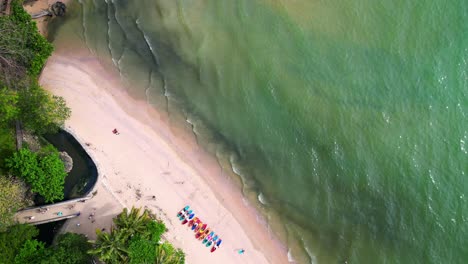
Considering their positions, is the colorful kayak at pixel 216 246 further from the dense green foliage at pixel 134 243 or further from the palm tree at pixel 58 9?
the palm tree at pixel 58 9

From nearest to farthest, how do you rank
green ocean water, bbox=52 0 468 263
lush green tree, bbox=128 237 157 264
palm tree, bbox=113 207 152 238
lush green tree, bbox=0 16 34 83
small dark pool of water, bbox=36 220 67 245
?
lush green tree, bbox=128 237 157 264
palm tree, bbox=113 207 152 238
lush green tree, bbox=0 16 34 83
small dark pool of water, bbox=36 220 67 245
green ocean water, bbox=52 0 468 263

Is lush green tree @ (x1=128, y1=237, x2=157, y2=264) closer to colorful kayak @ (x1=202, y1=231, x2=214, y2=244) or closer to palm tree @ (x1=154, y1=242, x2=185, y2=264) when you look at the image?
palm tree @ (x1=154, y1=242, x2=185, y2=264)

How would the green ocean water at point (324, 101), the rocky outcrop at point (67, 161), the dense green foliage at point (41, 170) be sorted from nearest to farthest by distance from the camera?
the dense green foliage at point (41, 170), the rocky outcrop at point (67, 161), the green ocean water at point (324, 101)

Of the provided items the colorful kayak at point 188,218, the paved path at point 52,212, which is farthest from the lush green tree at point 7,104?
the colorful kayak at point 188,218

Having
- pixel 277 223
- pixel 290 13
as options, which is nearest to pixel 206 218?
pixel 277 223

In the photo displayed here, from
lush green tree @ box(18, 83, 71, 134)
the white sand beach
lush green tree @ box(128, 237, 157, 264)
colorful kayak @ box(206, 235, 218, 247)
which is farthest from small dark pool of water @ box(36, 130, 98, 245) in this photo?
colorful kayak @ box(206, 235, 218, 247)

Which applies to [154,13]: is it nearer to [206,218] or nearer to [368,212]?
[206,218]
